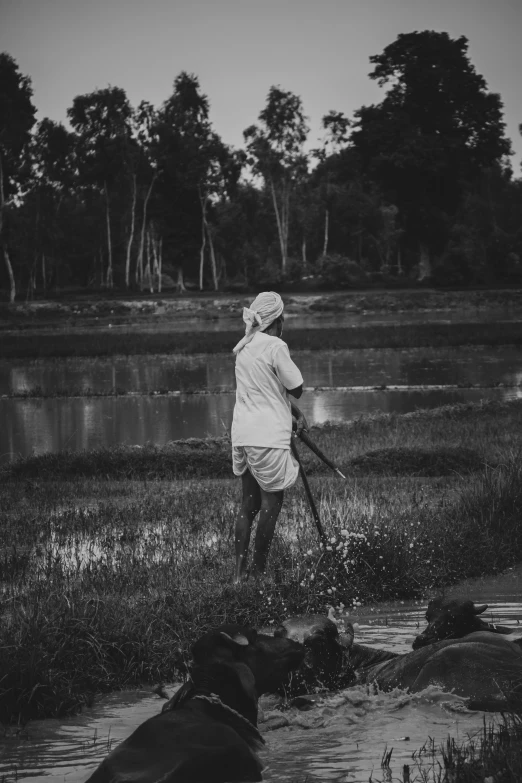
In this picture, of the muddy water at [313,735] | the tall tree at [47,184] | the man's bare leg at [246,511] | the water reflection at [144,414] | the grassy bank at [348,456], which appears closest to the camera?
the muddy water at [313,735]

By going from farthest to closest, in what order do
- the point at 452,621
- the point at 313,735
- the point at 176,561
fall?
1. the point at 176,561
2. the point at 452,621
3. the point at 313,735

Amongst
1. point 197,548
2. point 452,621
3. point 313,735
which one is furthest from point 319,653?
point 197,548

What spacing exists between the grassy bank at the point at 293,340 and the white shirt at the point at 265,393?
87.4ft

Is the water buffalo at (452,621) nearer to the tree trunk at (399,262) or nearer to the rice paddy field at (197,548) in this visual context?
the rice paddy field at (197,548)

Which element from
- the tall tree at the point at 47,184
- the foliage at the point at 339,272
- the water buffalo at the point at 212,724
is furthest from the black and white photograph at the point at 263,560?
the tall tree at the point at 47,184

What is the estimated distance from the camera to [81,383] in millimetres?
26859

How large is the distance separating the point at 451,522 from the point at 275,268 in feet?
228

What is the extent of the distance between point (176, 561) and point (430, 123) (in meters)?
60.7

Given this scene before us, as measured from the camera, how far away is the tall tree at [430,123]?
64.1 meters

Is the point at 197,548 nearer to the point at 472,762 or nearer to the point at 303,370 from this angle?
the point at 472,762

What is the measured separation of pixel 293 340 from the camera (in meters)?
35.8

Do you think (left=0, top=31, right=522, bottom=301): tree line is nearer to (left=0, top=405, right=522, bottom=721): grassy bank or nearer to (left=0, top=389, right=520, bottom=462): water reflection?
(left=0, top=389, right=520, bottom=462): water reflection

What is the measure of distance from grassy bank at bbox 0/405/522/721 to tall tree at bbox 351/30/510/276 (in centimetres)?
5443

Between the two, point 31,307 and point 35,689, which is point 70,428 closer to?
point 35,689
